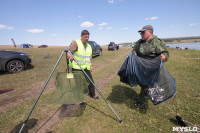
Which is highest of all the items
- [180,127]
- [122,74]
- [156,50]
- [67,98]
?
[156,50]

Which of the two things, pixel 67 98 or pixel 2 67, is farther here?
pixel 2 67

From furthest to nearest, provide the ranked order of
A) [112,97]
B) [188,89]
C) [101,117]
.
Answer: [188,89]
[112,97]
[101,117]

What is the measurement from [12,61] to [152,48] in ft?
25.5

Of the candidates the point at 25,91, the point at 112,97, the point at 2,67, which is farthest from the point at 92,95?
the point at 2,67

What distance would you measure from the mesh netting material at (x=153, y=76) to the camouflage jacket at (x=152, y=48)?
0.30 metres

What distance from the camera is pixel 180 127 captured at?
238 centimetres

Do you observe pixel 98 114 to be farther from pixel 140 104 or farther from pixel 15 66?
pixel 15 66

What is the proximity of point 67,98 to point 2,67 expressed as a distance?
613 cm

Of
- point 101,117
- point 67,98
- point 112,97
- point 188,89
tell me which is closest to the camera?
point 67,98

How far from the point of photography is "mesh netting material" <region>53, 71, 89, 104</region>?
2555 mm

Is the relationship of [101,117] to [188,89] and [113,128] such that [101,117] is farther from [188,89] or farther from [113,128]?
[188,89]

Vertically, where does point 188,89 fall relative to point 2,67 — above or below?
below

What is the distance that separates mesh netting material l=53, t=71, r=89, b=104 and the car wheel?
5.75 meters

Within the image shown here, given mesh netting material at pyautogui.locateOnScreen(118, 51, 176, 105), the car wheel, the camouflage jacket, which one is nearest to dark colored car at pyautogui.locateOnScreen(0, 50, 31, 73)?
the car wheel
